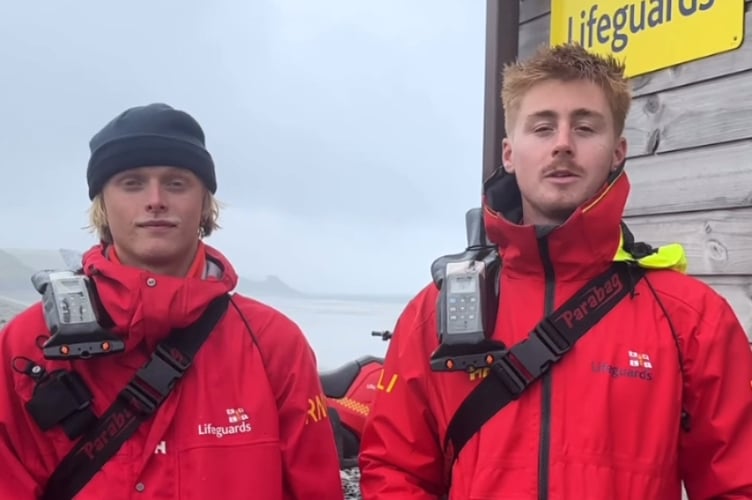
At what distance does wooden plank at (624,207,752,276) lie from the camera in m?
3.05

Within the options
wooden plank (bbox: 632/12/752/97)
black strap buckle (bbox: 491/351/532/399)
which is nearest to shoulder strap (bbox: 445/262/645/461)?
black strap buckle (bbox: 491/351/532/399)

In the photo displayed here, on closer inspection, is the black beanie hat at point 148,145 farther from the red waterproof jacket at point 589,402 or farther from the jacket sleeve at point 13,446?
the red waterproof jacket at point 589,402

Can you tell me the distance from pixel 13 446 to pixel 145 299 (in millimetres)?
478

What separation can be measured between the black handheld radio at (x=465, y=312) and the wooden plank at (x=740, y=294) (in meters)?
1.15

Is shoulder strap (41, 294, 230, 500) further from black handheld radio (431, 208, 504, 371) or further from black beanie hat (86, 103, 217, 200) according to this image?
black handheld radio (431, 208, 504, 371)

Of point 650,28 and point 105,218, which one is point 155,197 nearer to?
point 105,218

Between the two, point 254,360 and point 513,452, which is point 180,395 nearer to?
point 254,360

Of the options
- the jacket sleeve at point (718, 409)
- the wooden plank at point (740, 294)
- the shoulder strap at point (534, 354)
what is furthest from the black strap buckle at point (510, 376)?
the wooden plank at point (740, 294)

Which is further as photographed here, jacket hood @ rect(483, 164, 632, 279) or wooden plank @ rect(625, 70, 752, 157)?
wooden plank @ rect(625, 70, 752, 157)

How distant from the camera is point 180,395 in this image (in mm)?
2285

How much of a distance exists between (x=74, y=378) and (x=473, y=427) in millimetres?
1016

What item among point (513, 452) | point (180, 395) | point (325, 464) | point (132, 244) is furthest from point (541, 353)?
point (132, 244)

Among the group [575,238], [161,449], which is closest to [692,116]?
[575,238]

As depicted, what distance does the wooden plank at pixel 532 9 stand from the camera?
401 centimetres
